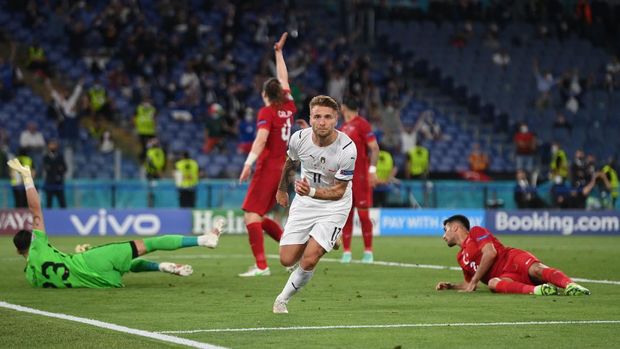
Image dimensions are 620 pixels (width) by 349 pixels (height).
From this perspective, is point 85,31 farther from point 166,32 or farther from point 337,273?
point 337,273

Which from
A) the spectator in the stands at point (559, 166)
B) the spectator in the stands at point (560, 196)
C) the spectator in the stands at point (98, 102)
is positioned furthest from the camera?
the spectator in the stands at point (559, 166)

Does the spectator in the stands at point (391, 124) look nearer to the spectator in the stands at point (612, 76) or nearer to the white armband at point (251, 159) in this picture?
the spectator in the stands at point (612, 76)

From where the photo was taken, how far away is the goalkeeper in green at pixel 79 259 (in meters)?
14.4

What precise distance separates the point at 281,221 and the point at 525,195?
6850mm

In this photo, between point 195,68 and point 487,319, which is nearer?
A: point 487,319

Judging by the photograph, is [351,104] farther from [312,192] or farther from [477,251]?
[312,192]

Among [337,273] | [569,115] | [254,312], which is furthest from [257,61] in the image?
[254,312]

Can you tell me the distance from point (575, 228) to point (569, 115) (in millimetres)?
9134

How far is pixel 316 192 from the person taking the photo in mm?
11398

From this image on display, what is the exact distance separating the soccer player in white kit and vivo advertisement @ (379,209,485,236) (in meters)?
21.1

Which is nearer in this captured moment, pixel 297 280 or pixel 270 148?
pixel 297 280

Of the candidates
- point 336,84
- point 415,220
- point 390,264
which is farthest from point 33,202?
point 336,84

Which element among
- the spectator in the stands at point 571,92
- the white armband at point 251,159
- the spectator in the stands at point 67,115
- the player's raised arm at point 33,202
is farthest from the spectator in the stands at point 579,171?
the player's raised arm at point 33,202

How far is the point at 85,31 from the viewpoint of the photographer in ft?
121
